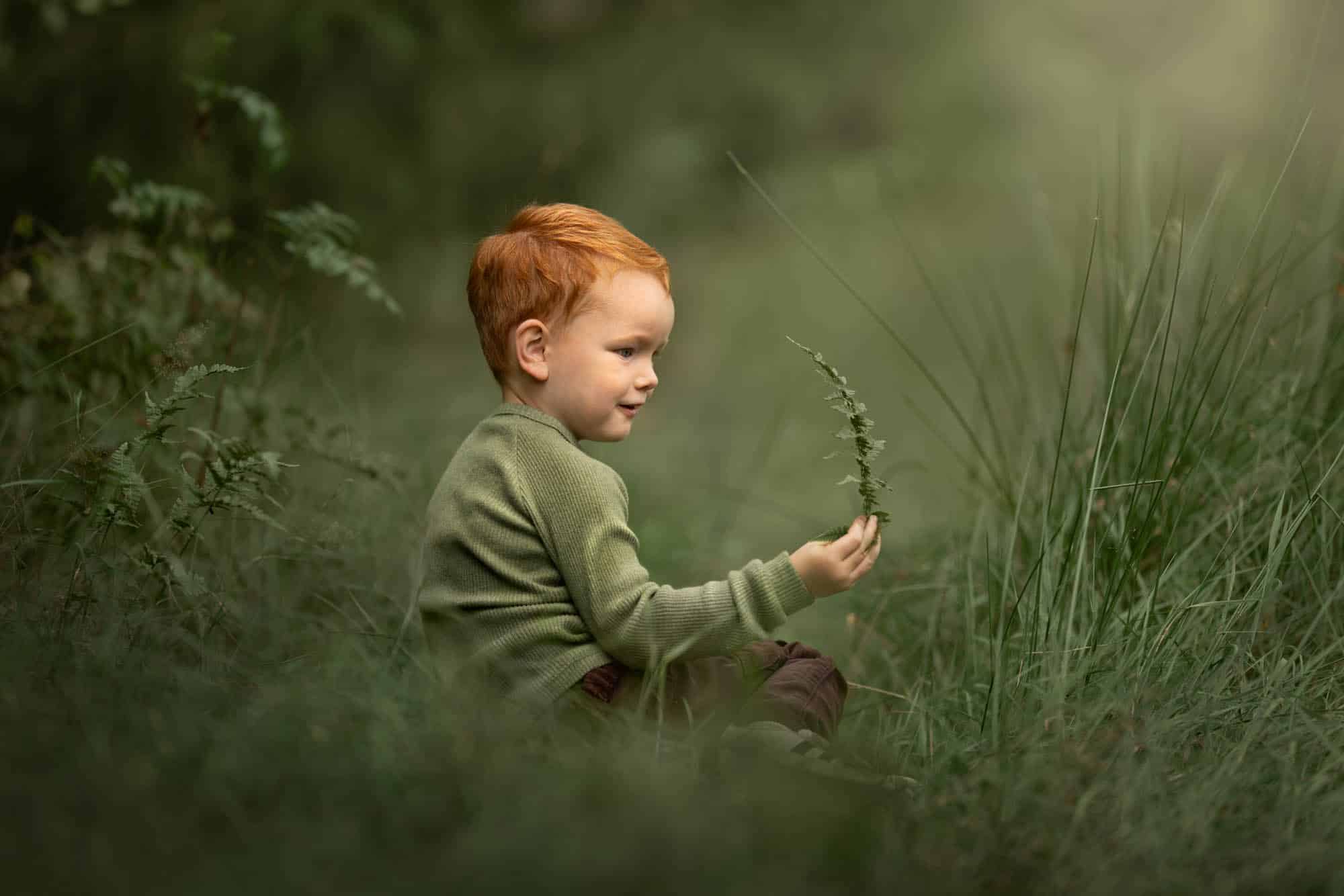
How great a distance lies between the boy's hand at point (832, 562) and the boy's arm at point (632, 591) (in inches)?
0.7

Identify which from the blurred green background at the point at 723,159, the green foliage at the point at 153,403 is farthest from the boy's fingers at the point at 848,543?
the blurred green background at the point at 723,159

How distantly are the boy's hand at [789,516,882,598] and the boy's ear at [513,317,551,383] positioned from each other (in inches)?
20.3

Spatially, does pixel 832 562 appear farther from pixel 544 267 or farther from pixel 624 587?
pixel 544 267

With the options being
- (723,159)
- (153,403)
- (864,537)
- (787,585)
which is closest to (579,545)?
(787,585)

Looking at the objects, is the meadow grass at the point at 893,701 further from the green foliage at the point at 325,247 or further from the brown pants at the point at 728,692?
the green foliage at the point at 325,247

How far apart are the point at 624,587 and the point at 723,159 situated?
6.71 m

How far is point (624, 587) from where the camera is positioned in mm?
2043

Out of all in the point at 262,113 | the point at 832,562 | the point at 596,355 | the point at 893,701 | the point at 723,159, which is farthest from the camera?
the point at 723,159

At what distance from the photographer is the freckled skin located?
2166mm

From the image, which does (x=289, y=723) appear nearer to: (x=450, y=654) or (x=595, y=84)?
(x=450, y=654)

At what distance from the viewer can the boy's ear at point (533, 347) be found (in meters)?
2.17

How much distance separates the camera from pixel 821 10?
859 cm

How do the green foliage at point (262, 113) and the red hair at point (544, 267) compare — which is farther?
the green foliage at point (262, 113)

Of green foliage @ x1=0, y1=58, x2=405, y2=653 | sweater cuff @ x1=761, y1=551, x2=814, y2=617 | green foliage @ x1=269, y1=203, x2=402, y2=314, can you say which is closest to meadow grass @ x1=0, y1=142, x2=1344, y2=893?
green foliage @ x1=0, y1=58, x2=405, y2=653
